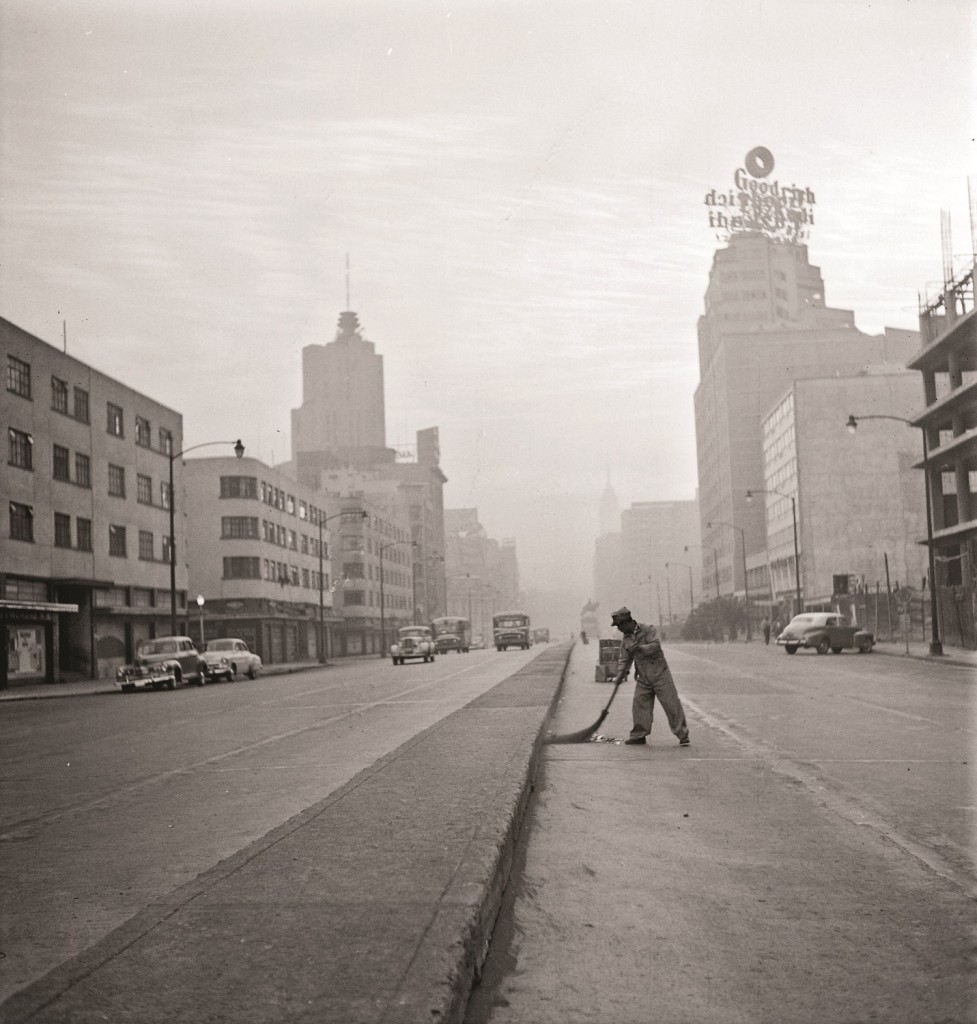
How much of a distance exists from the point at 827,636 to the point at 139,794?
37.5 metres

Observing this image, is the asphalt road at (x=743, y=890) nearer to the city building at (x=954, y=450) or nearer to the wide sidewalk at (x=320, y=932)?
the wide sidewalk at (x=320, y=932)

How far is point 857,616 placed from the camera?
63188mm

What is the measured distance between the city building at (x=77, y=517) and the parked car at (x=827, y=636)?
91.7 ft

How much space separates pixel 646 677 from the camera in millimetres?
12656

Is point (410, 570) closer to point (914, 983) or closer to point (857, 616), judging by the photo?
point (857, 616)

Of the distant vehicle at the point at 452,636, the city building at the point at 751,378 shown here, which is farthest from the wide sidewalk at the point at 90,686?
the city building at the point at 751,378

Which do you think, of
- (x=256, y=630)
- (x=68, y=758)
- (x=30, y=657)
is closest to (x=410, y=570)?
(x=256, y=630)

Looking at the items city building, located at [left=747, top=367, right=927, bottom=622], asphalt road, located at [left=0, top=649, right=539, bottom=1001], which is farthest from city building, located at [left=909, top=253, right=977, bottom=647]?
city building, located at [left=747, top=367, right=927, bottom=622]

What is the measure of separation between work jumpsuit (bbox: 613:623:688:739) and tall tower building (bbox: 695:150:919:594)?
96.5 metres

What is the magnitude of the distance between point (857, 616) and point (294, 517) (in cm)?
4249

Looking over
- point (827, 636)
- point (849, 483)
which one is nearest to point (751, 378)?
point (849, 483)

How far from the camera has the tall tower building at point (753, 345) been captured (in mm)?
137625

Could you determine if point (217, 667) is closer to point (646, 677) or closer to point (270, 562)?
point (646, 677)

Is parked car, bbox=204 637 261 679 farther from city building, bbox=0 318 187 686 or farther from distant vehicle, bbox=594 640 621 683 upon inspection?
distant vehicle, bbox=594 640 621 683
